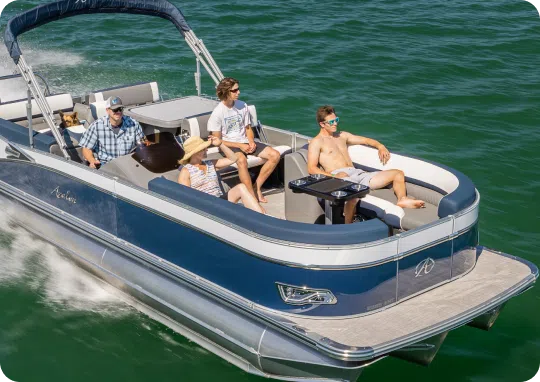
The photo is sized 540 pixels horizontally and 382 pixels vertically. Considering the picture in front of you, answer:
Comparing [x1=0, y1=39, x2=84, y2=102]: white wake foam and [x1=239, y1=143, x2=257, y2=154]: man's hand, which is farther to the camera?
[x1=0, y1=39, x2=84, y2=102]: white wake foam

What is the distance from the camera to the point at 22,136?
8.10 meters

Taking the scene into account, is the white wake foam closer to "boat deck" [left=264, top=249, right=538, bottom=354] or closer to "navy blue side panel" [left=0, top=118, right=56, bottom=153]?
"navy blue side panel" [left=0, top=118, right=56, bottom=153]

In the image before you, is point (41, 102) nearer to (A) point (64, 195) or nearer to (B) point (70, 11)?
(A) point (64, 195)

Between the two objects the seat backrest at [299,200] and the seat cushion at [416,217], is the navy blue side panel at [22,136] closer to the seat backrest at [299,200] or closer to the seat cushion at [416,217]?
the seat backrest at [299,200]

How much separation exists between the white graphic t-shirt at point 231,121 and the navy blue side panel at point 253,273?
1.30m

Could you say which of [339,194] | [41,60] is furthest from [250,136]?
[41,60]

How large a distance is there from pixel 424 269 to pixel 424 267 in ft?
0.06

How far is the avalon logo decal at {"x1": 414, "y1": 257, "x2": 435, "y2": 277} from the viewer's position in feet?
19.4

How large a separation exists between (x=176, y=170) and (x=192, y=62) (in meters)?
8.27

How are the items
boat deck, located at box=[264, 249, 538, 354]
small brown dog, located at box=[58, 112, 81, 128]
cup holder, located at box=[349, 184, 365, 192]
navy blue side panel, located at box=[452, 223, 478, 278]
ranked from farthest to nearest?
small brown dog, located at box=[58, 112, 81, 128] → navy blue side panel, located at box=[452, 223, 478, 278] → cup holder, located at box=[349, 184, 365, 192] → boat deck, located at box=[264, 249, 538, 354]

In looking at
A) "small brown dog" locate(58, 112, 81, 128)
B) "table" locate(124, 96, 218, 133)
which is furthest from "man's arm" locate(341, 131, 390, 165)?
"small brown dog" locate(58, 112, 81, 128)

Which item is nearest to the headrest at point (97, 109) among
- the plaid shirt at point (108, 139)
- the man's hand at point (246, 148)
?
the plaid shirt at point (108, 139)

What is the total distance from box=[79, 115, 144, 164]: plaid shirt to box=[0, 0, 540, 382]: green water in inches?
49.4

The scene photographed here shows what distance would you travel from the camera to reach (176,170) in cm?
717
